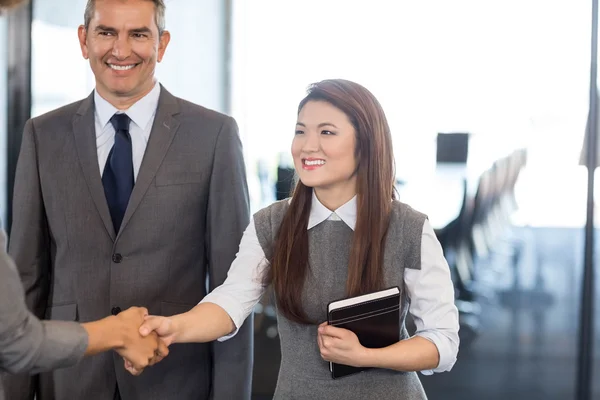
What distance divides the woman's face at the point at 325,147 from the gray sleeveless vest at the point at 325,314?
0.42ft

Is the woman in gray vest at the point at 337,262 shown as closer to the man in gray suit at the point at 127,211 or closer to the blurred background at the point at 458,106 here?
the man in gray suit at the point at 127,211

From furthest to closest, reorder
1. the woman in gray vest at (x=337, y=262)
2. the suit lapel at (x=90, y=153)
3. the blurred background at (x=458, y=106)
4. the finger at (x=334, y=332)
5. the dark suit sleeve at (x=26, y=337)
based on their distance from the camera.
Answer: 1. the blurred background at (x=458, y=106)
2. the suit lapel at (x=90, y=153)
3. the woman in gray vest at (x=337, y=262)
4. the finger at (x=334, y=332)
5. the dark suit sleeve at (x=26, y=337)

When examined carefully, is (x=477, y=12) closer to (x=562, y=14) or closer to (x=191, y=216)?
(x=562, y=14)

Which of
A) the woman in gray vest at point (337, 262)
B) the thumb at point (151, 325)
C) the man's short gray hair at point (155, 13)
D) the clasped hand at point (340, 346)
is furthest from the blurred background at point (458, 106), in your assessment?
the clasped hand at point (340, 346)

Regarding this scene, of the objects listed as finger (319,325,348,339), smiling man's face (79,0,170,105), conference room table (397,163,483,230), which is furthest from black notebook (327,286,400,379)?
conference room table (397,163,483,230)

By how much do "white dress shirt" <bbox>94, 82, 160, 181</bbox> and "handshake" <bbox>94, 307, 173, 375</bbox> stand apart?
1.55 feet

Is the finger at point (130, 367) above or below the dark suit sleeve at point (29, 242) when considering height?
below

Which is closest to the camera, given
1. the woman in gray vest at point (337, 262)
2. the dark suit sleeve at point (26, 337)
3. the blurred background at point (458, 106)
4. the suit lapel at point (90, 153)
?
the dark suit sleeve at point (26, 337)

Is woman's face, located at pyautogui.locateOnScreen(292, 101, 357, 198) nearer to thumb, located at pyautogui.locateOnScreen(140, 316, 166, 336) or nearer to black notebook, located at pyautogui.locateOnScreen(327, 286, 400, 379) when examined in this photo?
black notebook, located at pyautogui.locateOnScreen(327, 286, 400, 379)

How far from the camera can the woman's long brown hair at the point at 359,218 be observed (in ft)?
5.72

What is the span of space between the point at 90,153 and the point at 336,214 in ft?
2.35

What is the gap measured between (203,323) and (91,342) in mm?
304

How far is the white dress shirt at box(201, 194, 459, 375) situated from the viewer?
1.70 m

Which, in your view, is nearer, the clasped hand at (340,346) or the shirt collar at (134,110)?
the clasped hand at (340,346)
